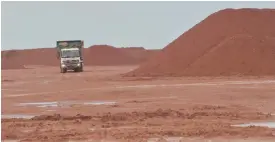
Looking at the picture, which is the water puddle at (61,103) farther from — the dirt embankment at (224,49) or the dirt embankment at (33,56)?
the dirt embankment at (33,56)

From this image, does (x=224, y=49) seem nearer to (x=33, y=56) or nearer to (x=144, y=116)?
(x=144, y=116)

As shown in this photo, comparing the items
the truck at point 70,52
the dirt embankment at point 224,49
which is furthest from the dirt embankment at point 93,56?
the dirt embankment at point 224,49

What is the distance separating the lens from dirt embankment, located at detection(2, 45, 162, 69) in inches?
4589

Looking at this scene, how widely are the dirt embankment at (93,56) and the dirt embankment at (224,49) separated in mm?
66666

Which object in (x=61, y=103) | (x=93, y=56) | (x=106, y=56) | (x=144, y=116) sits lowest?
(x=144, y=116)

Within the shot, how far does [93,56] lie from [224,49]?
261 feet

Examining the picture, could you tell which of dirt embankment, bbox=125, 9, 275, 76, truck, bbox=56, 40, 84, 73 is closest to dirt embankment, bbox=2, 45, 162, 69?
truck, bbox=56, 40, 84, 73

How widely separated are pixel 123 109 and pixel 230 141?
22.1 ft

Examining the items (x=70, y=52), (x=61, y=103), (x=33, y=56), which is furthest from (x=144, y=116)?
(x=33, y=56)

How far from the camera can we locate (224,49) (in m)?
40.3

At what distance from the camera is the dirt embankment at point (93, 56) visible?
11656 centimetres

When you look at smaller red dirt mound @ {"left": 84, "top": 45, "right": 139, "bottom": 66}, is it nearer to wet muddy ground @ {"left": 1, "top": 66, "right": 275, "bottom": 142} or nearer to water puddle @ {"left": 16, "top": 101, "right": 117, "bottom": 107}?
wet muddy ground @ {"left": 1, "top": 66, "right": 275, "bottom": 142}

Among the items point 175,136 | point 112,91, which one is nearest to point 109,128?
point 175,136

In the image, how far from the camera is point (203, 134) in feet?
35.7
